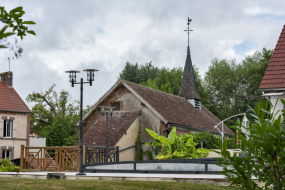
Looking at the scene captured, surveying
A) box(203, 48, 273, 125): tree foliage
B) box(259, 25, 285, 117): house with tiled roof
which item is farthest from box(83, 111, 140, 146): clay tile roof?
box(203, 48, 273, 125): tree foliage

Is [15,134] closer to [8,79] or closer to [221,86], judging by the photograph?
[8,79]

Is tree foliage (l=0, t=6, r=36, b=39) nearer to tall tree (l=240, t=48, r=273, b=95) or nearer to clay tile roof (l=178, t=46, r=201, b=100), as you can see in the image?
clay tile roof (l=178, t=46, r=201, b=100)

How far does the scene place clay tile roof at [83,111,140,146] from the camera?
24562mm

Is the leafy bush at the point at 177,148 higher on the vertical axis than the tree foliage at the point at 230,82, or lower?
lower

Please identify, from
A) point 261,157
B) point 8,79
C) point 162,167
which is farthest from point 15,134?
point 261,157

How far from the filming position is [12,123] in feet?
114

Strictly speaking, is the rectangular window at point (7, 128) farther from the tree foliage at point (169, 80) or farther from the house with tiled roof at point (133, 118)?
the tree foliage at point (169, 80)

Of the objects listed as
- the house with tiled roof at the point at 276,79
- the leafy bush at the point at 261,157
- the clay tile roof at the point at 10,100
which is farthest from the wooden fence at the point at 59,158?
the clay tile roof at the point at 10,100

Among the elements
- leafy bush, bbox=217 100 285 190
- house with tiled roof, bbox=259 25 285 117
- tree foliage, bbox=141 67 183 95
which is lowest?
leafy bush, bbox=217 100 285 190

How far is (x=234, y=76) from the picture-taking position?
48469mm

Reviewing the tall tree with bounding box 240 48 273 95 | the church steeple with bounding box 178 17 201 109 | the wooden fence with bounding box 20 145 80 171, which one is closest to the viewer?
the wooden fence with bounding box 20 145 80 171

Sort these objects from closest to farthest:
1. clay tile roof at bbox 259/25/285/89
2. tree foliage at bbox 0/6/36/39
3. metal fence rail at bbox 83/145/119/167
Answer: tree foliage at bbox 0/6/36/39 < clay tile roof at bbox 259/25/285/89 < metal fence rail at bbox 83/145/119/167

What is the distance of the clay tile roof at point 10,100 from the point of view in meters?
34.5

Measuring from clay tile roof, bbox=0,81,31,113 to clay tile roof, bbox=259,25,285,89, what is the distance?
25719mm
